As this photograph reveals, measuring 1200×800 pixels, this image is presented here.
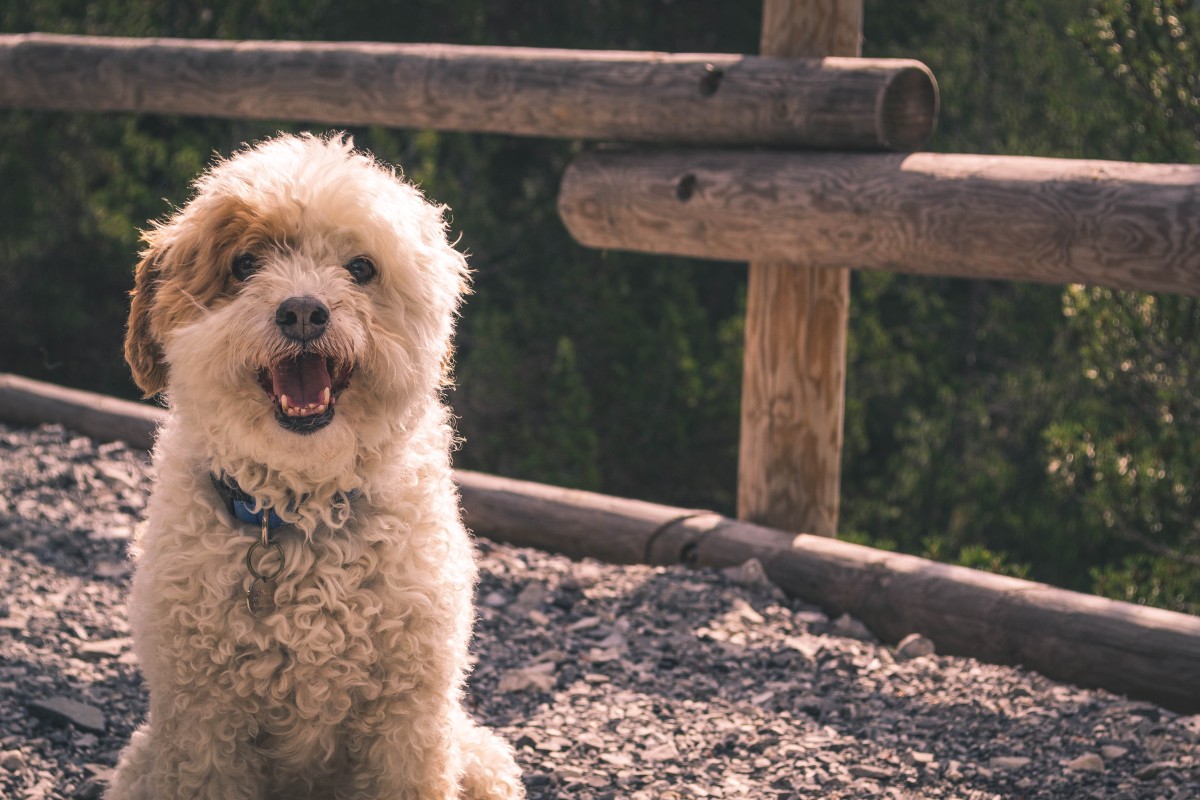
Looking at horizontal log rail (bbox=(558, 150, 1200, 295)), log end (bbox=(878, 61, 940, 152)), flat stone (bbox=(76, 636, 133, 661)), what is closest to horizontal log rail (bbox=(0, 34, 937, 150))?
log end (bbox=(878, 61, 940, 152))

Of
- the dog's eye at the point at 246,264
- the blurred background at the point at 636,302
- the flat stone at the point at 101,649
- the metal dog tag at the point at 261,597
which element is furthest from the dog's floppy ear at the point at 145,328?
the blurred background at the point at 636,302

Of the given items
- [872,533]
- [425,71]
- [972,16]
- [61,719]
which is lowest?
[872,533]

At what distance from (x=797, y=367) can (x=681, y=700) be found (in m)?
1.70

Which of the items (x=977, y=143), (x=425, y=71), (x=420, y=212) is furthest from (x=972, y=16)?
(x=420, y=212)

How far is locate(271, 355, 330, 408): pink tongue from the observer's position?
2.82 meters

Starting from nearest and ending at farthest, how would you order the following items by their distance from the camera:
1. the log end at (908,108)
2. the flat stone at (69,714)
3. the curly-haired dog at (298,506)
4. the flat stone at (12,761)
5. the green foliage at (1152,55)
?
1. the curly-haired dog at (298,506)
2. the flat stone at (12,761)
3. the flat stone at (69,714)
4. the log end at (908,108)
5. the green foliage at (1152,55)

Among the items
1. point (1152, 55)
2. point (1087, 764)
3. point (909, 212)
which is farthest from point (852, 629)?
point (1152, 55)

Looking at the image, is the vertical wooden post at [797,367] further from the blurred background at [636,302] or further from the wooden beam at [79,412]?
the blurred background at [636,302]

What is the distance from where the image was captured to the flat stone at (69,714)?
12.9 feet

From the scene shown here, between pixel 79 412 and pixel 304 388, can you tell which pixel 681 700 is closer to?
pixel 304 388

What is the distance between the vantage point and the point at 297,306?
2.71 m

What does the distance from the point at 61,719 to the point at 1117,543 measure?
33.6 ft

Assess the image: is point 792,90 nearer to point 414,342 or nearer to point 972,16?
point 414,342

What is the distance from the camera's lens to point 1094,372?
6531 mm
